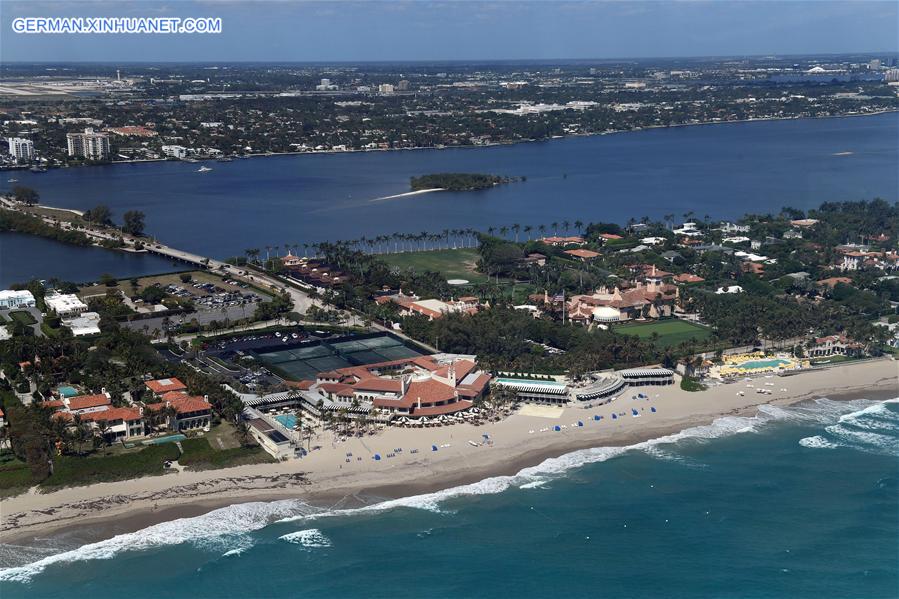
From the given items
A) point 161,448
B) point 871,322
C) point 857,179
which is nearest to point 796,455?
point 871,322

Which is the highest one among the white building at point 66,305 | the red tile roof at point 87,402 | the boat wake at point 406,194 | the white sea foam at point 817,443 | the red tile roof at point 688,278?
the boat wake at point 406,194

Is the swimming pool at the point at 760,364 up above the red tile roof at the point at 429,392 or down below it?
below

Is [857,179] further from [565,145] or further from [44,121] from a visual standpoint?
[44,121]

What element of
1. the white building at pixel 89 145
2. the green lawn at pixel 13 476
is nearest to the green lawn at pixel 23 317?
the green lawn at pixel 13 476

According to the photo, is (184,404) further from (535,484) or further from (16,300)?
(16,300)

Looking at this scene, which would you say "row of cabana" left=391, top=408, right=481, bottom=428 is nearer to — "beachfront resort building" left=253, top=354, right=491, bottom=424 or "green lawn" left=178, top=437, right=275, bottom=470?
"beachfront resort building" left=253, top=354, right=491, bottom=424

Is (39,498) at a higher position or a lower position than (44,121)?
lower

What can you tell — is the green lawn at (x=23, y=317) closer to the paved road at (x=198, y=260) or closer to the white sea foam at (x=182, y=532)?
the paved road at (x=198, y=260)
